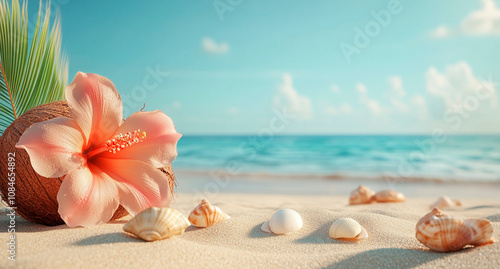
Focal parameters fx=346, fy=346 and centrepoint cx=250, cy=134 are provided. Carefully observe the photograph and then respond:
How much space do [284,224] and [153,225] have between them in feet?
2.88

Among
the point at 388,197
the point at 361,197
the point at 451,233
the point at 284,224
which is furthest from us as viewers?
the point at 361,197

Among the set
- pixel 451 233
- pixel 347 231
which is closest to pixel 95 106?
pixel 347 231

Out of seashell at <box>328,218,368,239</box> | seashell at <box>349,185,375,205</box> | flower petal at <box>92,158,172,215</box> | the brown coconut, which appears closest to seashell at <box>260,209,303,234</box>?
seashell at <box>328,218,368,239</box>

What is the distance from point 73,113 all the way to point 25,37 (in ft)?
4.34

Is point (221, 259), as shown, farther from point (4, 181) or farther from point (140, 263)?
point (4, 181)

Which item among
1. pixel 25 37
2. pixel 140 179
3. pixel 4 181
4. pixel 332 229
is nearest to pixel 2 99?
pixel 25 37

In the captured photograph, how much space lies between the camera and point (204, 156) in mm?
20469

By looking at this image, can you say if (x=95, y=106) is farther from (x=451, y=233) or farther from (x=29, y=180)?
(x=451, y=233)

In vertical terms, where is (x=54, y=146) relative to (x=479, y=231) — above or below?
below

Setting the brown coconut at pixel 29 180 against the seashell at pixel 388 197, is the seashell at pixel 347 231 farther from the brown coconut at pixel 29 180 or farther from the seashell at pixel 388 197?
the seashell at pixel 388 197

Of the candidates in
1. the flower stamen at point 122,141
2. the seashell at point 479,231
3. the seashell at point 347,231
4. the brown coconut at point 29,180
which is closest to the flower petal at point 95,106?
the flower stamen at point 122,141

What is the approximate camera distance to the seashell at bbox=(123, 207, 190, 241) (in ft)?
5.14

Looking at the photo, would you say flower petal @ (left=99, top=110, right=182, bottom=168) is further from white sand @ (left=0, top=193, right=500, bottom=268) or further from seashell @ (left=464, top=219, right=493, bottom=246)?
seashell @ (left=464, top=219, right=493, bottom=246)

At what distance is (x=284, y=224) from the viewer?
2.14 meters
